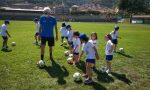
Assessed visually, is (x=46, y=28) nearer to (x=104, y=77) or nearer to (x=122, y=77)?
(x=104, y=77)

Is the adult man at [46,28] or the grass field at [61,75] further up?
the adult man at [46,28]

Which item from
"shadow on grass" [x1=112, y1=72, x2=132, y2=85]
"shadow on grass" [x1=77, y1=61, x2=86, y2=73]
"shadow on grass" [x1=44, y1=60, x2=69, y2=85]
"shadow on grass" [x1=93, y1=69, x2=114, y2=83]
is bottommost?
"shadow on grass" [x1=112, y1=72, x2=132, y2=85]

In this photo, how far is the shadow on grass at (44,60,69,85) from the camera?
1128 centimetres

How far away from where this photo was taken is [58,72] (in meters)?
12.4

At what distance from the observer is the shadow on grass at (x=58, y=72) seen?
11.3 metres

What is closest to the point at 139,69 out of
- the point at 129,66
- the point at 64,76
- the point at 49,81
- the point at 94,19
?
the point at 129,66

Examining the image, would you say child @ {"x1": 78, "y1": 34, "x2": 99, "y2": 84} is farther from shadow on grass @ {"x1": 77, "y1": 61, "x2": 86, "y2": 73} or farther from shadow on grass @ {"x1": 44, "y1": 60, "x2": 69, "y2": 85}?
shadow on grass @ {"x1": 77, "y1": 61, "x2": 86, "y2": 73}

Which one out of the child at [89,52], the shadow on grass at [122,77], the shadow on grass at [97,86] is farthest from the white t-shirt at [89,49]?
the shadow on grass at [122,77]

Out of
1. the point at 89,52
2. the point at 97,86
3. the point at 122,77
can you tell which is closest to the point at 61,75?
the point at 89,52

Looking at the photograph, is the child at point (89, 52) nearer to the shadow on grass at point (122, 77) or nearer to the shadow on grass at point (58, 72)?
the shadow on grass at point (58, 72)

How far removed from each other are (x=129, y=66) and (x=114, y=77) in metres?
2.55

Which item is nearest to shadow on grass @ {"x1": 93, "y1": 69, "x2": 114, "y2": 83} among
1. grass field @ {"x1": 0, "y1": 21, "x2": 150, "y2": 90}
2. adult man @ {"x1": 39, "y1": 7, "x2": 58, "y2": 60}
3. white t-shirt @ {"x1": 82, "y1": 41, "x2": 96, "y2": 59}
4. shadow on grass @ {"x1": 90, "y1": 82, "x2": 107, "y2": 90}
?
grass field @ {"x1": 0, "y1": 21, "x2": 150, "y2": 90}

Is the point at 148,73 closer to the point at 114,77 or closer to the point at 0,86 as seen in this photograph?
the point at 114,77

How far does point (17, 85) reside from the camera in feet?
34.0
